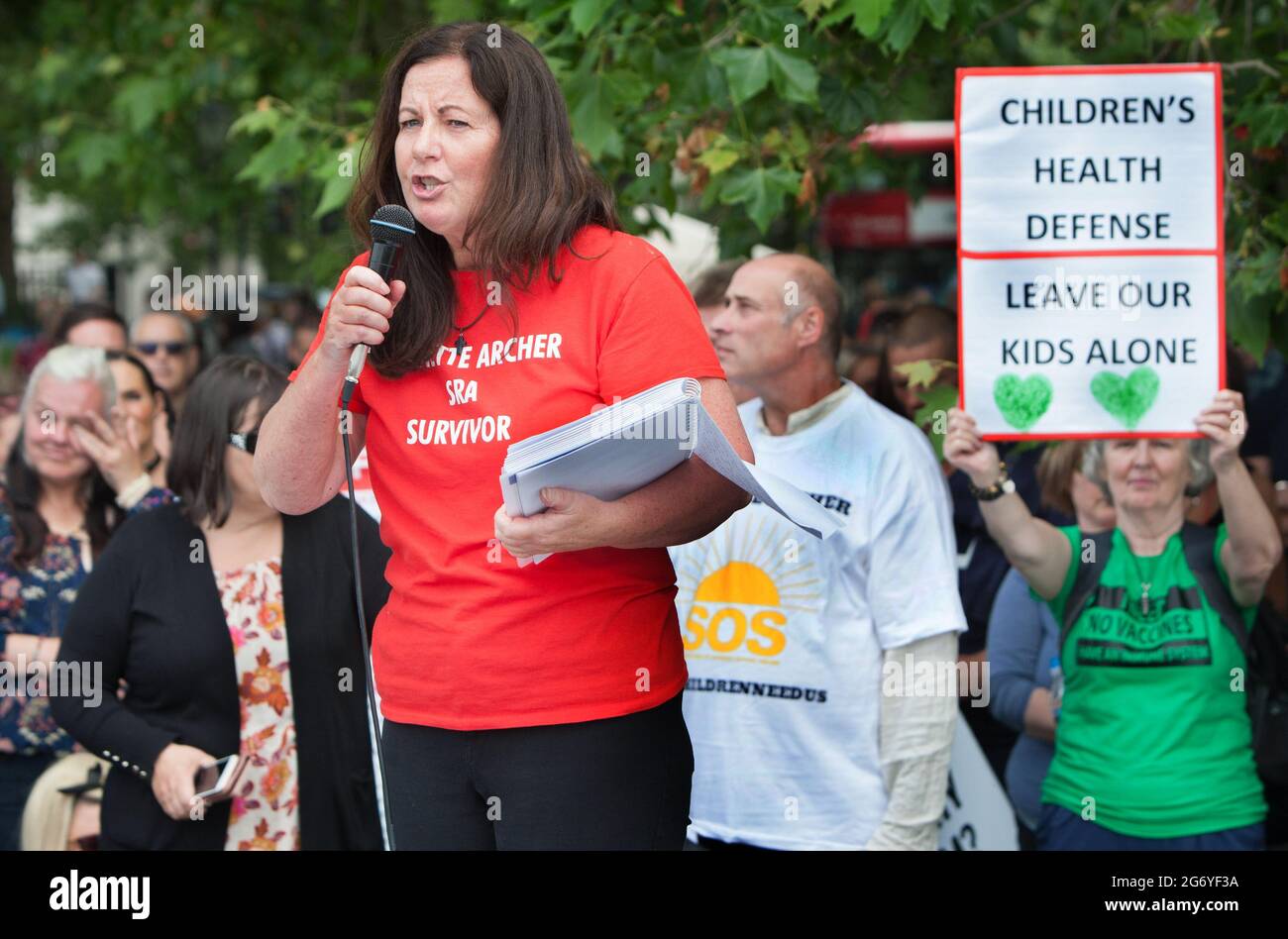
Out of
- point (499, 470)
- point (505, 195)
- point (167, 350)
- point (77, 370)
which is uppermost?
point (167, 350)

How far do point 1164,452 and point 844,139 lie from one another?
1331 millimetres

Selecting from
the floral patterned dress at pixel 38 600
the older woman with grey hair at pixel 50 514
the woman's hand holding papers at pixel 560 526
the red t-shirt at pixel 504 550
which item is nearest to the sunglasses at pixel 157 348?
the older woman with grey hair at pixel 50 514

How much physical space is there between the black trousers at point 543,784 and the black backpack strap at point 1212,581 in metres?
2.01

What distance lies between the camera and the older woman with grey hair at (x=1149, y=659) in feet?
12.7

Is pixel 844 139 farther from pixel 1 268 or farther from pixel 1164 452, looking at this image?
pixel 1 268

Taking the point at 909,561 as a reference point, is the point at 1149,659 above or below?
below

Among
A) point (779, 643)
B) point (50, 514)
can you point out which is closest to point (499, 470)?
point (779, 643)

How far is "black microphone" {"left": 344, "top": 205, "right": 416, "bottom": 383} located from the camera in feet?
7.77

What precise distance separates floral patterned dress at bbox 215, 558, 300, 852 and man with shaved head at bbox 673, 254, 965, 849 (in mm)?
→ 977

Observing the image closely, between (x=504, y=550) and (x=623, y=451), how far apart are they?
273mm

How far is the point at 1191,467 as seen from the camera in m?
4.20

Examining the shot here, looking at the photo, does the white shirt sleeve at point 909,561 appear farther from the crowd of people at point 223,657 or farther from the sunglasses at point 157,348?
the sunglasses at point 157,348

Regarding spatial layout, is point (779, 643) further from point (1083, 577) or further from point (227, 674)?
point (227, 674)

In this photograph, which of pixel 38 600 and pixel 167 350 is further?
pixel 167 350
